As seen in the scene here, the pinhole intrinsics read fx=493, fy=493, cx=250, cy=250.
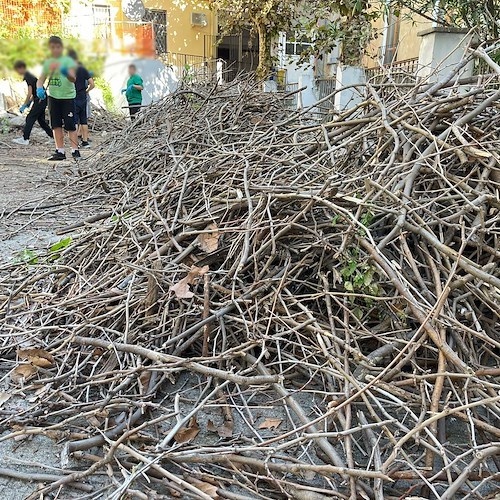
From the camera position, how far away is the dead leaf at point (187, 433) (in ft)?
5.98

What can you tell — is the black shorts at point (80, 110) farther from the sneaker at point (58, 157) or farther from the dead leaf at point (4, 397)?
the dead leaf at point (4, 397)

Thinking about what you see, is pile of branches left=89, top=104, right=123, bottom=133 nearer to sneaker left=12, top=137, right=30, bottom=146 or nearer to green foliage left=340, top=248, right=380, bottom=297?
sneaker left=12, top=137, right=30, bottom=146

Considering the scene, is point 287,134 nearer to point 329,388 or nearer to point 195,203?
point 195,203

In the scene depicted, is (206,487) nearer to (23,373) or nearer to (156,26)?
(23,373)

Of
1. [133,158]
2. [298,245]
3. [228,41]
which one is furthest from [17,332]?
[228,41]

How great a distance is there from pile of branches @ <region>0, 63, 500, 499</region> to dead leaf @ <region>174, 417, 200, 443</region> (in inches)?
0.4

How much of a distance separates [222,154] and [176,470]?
2094mm

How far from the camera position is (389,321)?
2.10m

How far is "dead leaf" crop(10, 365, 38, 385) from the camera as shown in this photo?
2.15m

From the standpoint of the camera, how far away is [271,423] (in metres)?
1.94

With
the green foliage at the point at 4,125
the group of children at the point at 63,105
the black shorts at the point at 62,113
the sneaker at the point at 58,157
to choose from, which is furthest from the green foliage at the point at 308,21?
the green foliage at the point at 4,125

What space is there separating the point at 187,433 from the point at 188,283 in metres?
0.70

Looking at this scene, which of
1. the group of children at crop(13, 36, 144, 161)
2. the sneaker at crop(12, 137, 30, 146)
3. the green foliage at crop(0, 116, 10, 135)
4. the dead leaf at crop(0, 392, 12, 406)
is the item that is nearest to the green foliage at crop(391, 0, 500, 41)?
the group of children at crop(13, 36, 144, 161)

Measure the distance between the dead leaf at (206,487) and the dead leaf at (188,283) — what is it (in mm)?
822
